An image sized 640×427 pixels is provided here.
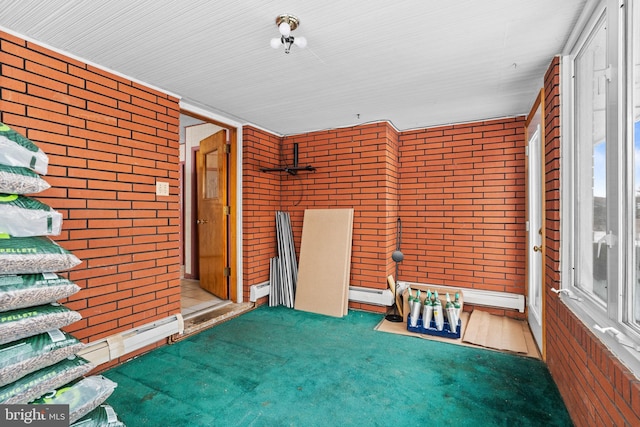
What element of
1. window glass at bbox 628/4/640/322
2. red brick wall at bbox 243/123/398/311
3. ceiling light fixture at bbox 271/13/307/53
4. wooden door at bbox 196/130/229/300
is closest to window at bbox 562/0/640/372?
window glass at bbox 628/4/640/322

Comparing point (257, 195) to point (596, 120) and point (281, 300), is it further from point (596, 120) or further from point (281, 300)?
point (596, 120)

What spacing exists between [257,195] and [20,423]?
10.5 ft

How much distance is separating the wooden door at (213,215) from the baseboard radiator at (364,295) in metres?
0.44

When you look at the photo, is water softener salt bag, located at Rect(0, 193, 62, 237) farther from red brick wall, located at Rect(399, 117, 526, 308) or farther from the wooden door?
red brick wall, located at Rect(399, 117, 526, 308)

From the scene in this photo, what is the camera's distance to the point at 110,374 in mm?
2443

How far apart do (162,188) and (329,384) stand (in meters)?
2.36

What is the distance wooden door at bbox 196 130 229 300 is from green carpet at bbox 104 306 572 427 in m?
1.24

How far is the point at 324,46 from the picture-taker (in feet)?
7.24

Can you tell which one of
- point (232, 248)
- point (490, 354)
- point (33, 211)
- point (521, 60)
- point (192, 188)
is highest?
point (521, 60)

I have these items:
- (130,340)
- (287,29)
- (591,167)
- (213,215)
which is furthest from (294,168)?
(591,167)

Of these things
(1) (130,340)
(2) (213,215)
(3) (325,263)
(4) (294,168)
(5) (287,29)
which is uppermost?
(5) (287,29)

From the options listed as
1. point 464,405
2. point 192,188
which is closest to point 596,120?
point 464,405

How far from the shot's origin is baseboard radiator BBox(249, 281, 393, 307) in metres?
3.94

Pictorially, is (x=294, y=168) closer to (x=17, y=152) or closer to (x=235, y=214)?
(x=235, y=214)
